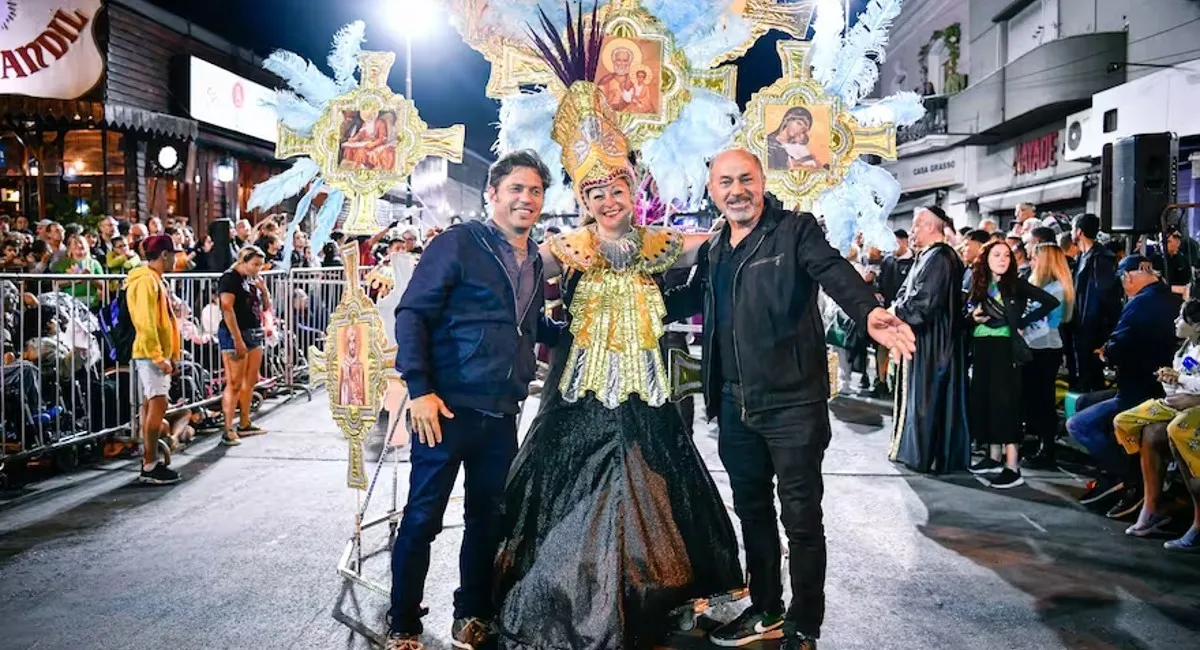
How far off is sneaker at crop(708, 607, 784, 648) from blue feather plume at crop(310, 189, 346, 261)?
2534 mm

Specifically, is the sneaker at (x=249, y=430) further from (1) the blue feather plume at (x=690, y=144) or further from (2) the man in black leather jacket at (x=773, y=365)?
(2) the man in black leather jacket at (x=773, y=365)

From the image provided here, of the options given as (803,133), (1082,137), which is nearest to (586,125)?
(803,133)

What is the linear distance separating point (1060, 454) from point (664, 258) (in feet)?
17.8

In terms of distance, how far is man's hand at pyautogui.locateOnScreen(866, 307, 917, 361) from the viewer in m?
2.96

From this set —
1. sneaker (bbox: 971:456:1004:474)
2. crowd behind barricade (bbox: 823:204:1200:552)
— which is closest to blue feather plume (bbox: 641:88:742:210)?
crowd behind barricade (bbox: 823:204:1200:552)

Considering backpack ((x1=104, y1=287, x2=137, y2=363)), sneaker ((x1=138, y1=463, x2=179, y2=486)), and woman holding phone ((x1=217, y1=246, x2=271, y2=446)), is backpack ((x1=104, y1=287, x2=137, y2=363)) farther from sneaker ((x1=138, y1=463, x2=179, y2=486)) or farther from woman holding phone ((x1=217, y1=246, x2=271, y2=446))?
woman holding phone ((x1=217, y1=246, x2=271, y2=446))

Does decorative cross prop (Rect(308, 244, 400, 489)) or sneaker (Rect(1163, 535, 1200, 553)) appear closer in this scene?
decorative cross prop (Rect(308, 244, 400, 489))

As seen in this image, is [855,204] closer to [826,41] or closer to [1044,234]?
[826,41]

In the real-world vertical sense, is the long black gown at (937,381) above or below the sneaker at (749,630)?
above

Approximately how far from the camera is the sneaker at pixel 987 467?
674 cm

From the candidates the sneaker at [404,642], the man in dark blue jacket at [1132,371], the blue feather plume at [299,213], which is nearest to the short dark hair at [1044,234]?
the man in dark blue jacket at [1132,371]

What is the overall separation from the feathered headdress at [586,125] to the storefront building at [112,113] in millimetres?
13251

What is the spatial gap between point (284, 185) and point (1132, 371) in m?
5.14

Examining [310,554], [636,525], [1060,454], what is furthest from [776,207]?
[1060,454]
